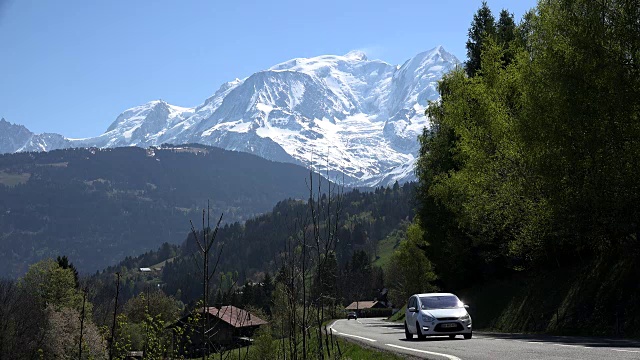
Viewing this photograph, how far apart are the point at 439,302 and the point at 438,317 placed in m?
1.16

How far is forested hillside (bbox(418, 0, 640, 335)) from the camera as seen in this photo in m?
24.2

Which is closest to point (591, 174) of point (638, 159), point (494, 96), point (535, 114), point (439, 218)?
point (638, 159)

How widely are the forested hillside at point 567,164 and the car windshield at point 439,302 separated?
4.58 metres

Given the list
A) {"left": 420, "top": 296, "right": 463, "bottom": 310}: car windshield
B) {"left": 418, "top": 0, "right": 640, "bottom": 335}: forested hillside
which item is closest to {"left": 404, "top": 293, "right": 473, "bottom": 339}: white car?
{"left": 420, "top": 296, "right": 463, "bottom": 310}: car windshield

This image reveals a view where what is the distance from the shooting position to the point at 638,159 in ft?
77.7

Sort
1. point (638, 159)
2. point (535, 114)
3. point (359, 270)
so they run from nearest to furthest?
point (638, 159)
point (535, 114)
point (359, 270)

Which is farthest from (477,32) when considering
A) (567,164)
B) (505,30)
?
(567,164)

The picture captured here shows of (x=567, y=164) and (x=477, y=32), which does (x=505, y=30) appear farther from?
(x=567, y=164)

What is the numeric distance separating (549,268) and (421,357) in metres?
20.6

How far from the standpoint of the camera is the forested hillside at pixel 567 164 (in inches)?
954

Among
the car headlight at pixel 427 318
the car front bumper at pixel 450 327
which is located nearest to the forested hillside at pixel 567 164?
the car front bumper at pixel 450 327

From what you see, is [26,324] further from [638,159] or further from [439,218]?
[638,159]

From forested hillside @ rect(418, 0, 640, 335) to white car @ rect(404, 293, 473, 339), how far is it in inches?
180

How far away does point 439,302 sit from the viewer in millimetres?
26016
